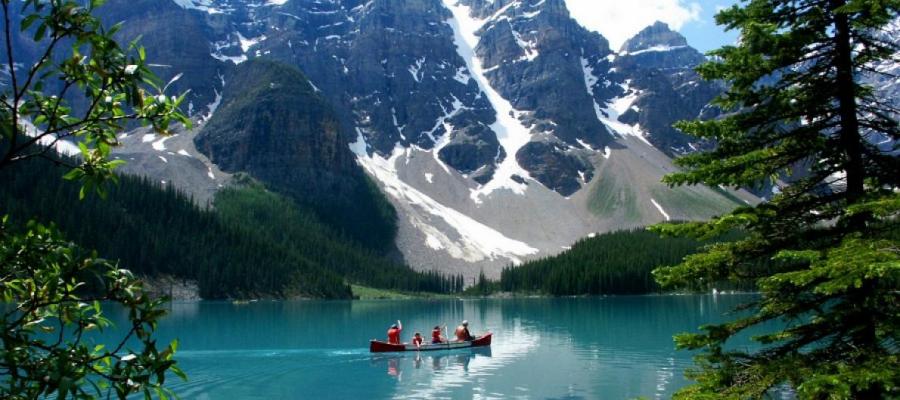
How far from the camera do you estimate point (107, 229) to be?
546 ft

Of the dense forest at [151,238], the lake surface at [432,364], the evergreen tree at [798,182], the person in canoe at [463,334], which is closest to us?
the evergreen tree at [798,182]

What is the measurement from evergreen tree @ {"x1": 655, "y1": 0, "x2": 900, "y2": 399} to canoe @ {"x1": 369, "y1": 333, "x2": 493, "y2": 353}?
49.4 metres

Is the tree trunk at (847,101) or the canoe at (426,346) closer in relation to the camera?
the tree trunk at (847,101)

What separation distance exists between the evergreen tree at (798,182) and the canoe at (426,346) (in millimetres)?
49364

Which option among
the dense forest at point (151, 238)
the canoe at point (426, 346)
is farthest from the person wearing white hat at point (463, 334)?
the dense forest at point (151, 238)

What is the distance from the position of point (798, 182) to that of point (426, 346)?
169 feet

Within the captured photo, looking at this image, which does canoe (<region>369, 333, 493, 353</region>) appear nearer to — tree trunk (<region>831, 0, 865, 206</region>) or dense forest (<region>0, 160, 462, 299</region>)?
tree trunk (<region>831, 0, 865, 206</region>)

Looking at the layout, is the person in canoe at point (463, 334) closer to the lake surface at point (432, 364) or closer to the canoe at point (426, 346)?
the canoe at point (426, 346)

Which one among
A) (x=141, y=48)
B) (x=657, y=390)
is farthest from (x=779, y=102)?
(x=657, y=390)

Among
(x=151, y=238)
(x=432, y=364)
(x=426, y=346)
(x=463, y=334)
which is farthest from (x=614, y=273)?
(x=432, y=364)

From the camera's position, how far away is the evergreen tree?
9.66m

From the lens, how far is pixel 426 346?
60.5 metres

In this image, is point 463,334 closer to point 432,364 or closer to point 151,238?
point 432,364

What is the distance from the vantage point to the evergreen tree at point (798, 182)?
9664 millimetres
